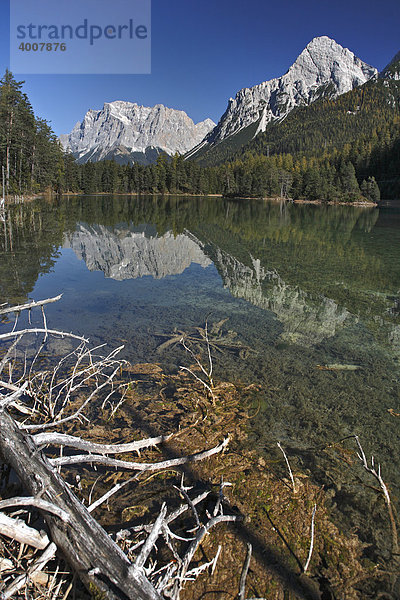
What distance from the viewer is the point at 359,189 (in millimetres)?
113312

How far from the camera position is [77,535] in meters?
2.88

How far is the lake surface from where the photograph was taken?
216 inches

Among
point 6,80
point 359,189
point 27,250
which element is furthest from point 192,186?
point 27,250

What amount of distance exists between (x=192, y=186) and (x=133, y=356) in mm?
123929

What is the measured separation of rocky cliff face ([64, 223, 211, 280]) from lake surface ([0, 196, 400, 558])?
0.35ft

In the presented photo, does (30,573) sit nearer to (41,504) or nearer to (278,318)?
(41,504)

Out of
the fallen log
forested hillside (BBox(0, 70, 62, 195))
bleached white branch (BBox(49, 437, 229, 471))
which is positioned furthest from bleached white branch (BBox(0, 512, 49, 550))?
forested hillside (BBox(0, 70, 62, 195))

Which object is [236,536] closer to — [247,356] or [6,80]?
[247,356]

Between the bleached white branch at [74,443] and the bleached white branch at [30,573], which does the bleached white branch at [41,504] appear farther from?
the bleached white branch at [74,443]

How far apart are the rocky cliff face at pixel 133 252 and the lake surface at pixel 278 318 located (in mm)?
108

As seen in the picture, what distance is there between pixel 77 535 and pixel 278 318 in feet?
29.8

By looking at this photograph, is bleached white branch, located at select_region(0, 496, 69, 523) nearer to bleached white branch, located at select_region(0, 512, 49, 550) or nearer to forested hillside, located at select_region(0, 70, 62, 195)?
bleached white branch, located at select_region(0, 512, 49, 550)

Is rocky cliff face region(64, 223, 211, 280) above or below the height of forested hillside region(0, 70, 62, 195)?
below

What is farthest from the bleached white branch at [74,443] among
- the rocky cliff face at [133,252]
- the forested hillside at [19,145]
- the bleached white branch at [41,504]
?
the forested hillside at [19,145]
